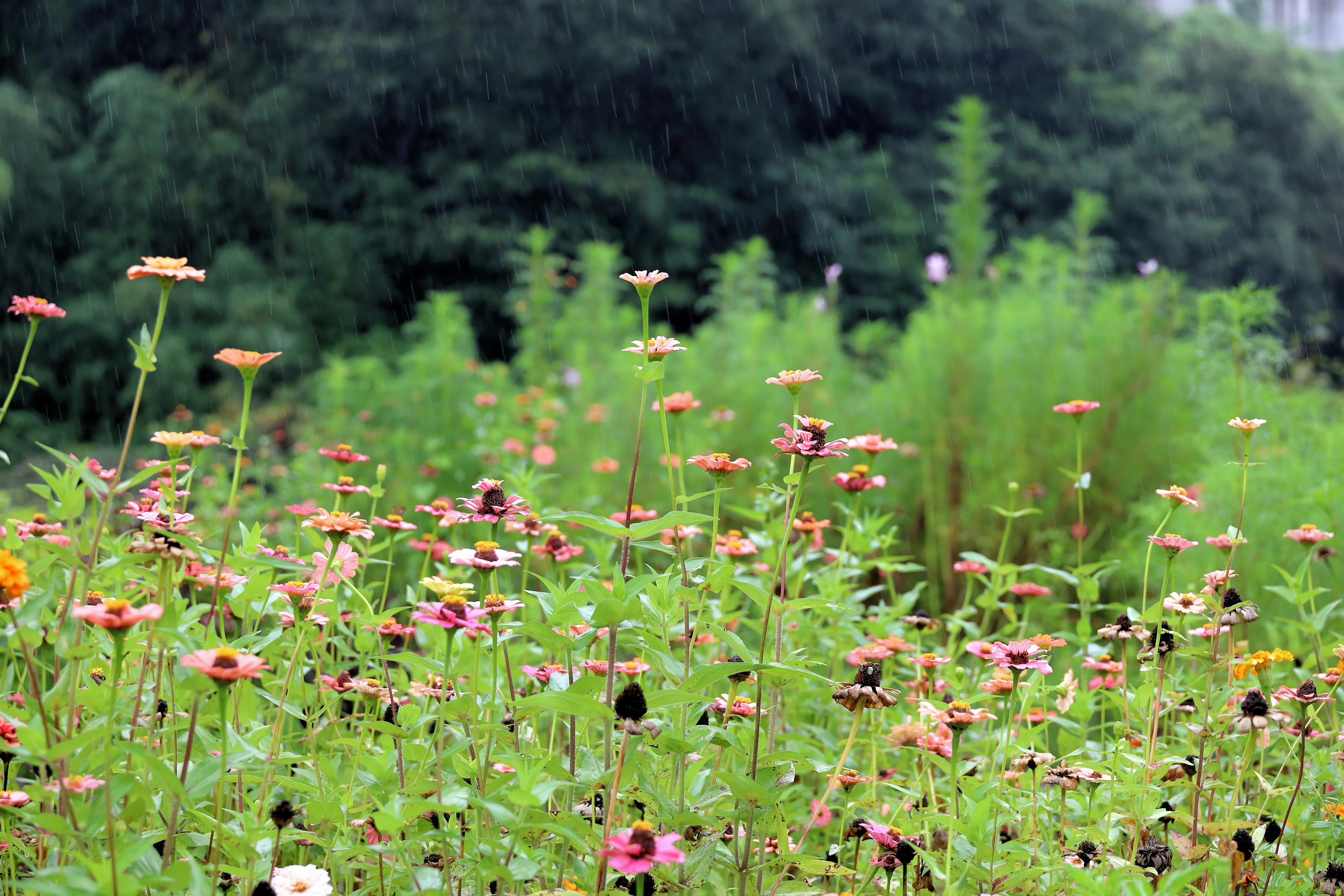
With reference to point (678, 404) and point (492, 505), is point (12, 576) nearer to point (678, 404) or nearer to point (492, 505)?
point (492, 505)

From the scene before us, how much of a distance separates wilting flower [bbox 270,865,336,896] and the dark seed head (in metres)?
0.38

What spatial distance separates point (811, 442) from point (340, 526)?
21.8 inches

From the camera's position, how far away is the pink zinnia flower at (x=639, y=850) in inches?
33.0

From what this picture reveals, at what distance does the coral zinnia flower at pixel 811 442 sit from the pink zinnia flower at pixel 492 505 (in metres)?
0.31

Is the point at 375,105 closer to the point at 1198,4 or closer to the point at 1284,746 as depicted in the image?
the point at 1284,746

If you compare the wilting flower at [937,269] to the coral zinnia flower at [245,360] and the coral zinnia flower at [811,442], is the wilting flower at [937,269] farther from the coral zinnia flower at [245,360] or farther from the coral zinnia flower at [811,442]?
the coral zinnia flower at [245,360]

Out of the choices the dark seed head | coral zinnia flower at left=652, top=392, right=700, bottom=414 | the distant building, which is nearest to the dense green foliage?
the distant building

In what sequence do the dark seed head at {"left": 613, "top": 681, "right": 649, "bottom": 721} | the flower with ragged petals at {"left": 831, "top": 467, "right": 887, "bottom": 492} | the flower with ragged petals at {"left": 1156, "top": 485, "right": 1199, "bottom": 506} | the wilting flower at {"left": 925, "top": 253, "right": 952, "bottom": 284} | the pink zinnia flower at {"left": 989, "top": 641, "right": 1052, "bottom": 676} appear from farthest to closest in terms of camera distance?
the wilting flower at {"left": 925, "top": 253, "right": 952, "bottom": 284}
the flower with ragged petals at {"left": 831, "top": 467, "right": 887, "bottom": 492}
the flower with ragged petals at {"left": 1156, "top": 485, "right": 1199, "bottom": 506}
the pink zinnia flower at {"left": 989, "top": 641, "right": 1052, "bottom": 676}
the dark seed head at {"left": 613, "top": 681, "right": 649, "bottom": 721}

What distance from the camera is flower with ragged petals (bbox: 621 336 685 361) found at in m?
1.10

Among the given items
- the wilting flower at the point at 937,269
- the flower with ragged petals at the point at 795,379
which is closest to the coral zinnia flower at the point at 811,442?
the flower with ragged petals at the point at 795,379

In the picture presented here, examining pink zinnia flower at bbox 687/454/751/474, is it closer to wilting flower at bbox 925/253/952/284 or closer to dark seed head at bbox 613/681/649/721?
dark seed head at bbox 613/681/649/721

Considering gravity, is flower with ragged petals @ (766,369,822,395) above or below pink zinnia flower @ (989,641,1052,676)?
above

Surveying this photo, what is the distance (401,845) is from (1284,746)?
1.58 meters

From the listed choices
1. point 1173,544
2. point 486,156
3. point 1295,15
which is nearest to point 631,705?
point 1173,544
